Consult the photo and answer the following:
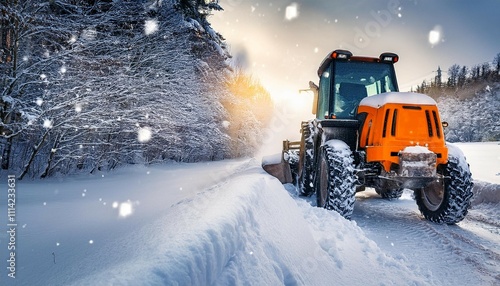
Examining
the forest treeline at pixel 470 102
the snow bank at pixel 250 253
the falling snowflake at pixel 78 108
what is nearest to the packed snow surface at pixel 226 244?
the snow bank at pixel 250 253

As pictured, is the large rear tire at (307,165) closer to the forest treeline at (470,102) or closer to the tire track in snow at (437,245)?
the tire track in snow at (437,245)

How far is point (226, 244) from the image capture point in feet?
5.67

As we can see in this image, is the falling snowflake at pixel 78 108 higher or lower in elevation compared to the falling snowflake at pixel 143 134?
higher

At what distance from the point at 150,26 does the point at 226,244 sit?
8676mm

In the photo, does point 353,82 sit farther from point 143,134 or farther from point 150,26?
point 150,26

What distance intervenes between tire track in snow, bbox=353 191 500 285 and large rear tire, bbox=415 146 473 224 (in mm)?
155

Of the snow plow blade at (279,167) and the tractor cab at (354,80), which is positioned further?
the snow plow blade at (279,167)

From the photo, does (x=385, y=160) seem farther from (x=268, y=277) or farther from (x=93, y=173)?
(x=93, y=173)

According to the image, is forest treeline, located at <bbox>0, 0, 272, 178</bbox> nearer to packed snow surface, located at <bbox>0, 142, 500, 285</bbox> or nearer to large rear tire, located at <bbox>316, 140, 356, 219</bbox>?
packed snow surface, located at <bbox>0, 142, 500, 285</bbox>

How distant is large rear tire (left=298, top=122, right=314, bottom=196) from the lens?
6.22 metres

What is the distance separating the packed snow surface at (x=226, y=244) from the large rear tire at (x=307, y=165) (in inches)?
71.1

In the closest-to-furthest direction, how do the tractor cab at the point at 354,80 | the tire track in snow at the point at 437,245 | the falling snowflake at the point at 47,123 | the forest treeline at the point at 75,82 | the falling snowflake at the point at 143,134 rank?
the tire track in snow at the point at 437,245 → the falling snowflake at the point at 47,123 → the forest treeline at the point at 75,82 → the tractor cab at the point at 354,80 → the falling snowflake at the point at 143,134

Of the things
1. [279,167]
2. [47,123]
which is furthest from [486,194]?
[47,123]

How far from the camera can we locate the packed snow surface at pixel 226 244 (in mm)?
1493
